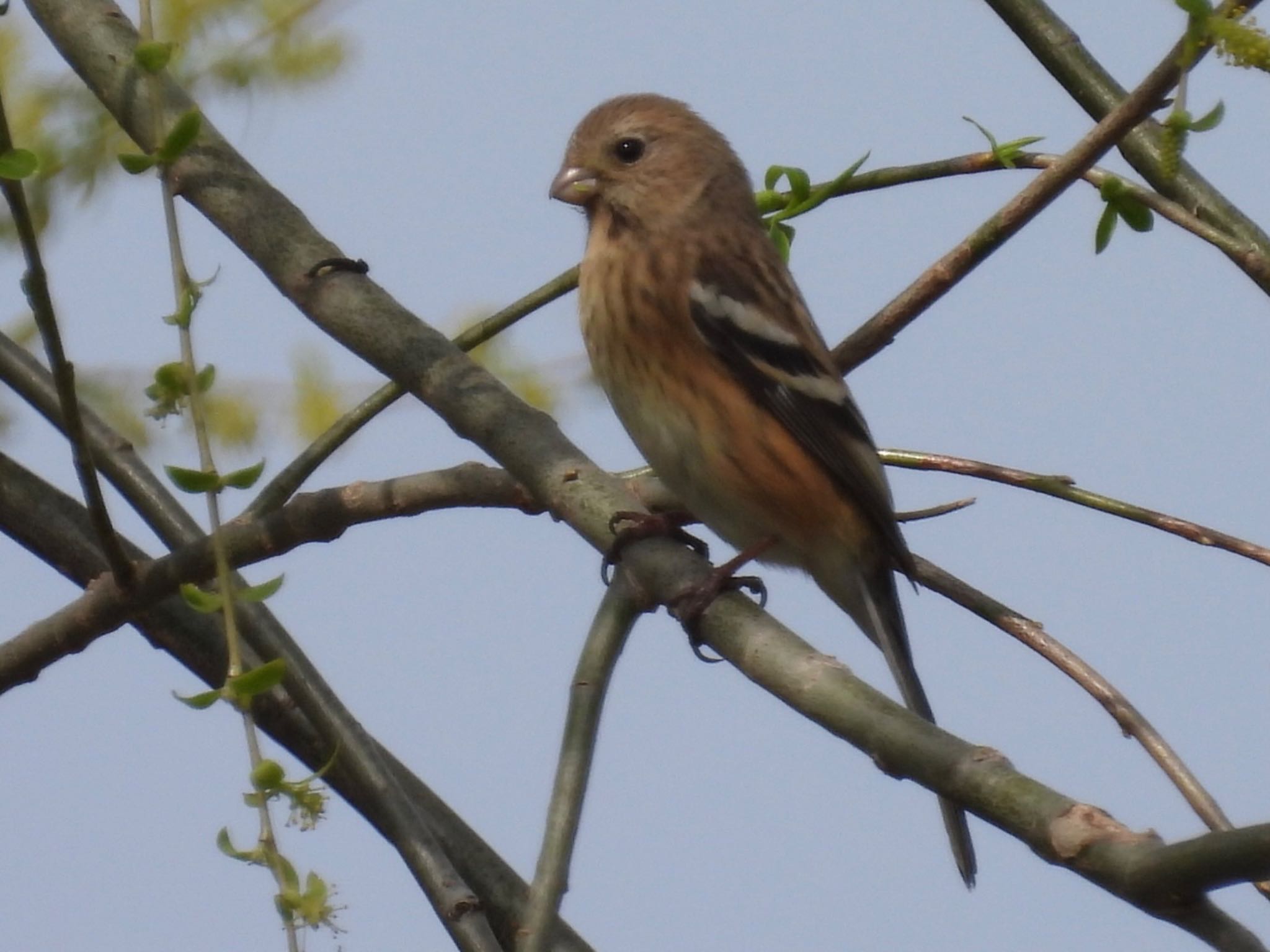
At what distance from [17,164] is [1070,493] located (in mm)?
2343

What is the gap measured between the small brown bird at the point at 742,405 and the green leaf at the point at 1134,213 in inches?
44.6

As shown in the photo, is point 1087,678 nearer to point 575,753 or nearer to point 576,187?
point 575,753

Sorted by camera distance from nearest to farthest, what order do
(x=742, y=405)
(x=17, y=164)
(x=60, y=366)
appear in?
(x=17, y=164), (x=60, y=366), (x=742, y=405)

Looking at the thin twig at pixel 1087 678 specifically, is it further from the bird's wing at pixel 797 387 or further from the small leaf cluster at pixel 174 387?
the small leaf cluster at pixel 174 387

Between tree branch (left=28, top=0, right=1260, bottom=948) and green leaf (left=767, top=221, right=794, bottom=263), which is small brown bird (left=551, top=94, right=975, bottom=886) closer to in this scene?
green leaf (left=767, top=221, right=794, bottom=263)

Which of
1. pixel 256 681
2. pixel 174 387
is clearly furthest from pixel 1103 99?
pixel 256 681

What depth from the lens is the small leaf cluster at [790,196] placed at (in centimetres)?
415

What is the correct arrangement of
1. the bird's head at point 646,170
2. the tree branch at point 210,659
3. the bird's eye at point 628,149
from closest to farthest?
the tree branch at point 210,659
the bird's head at point 646,170
the bird's eye at point 628,149

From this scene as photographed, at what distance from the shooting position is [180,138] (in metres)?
2.79

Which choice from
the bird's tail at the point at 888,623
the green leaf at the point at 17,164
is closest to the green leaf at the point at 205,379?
the green leaf at the point at 17,164

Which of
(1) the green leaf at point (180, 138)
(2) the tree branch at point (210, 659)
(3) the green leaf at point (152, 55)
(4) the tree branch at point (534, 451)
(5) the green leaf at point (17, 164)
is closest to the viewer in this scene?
(4) the tree branch at point (534, 451)

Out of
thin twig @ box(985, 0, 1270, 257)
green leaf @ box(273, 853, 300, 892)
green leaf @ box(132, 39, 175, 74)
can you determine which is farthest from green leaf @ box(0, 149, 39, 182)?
thin twig @ box(985, 0, 1270, 257)

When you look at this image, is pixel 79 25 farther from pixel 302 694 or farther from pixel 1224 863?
pixel 1224 863

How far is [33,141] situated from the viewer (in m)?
4.21
